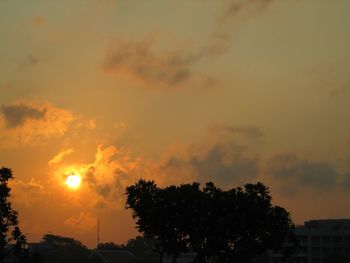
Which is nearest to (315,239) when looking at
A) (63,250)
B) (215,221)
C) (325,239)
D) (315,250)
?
(325,239)

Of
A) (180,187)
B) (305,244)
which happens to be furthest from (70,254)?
(180,187)

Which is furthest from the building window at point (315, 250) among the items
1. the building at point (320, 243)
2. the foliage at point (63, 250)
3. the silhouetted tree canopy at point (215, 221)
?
the silhouetted tree canopy at point (215, 221)

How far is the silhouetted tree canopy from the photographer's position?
6550 cm

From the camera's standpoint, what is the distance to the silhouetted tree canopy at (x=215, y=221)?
2579 inches

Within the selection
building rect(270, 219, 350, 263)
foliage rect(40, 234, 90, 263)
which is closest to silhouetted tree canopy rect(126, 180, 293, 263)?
building rect(270, 219, 350, 263)

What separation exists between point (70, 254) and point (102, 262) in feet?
31.0

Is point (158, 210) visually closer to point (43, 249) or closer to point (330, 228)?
point (330, 228)

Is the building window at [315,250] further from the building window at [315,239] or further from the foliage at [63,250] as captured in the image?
the foliage at [63,250]

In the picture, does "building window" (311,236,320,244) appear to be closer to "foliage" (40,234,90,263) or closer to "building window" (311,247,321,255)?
"building window" (311,247,321,255)

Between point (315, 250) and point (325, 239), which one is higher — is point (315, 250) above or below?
below

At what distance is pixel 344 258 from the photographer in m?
132

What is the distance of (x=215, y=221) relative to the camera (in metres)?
65.6

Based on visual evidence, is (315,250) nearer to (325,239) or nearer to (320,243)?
(320,243)

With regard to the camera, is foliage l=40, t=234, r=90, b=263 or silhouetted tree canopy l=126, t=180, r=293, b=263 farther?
foliage l=40, t=234, r=90, b=263
